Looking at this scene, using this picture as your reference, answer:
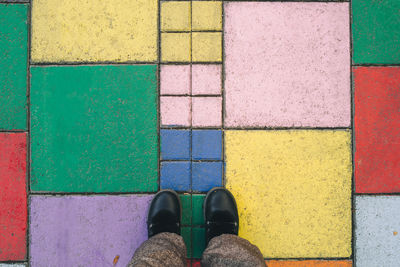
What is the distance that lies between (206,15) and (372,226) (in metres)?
1.46

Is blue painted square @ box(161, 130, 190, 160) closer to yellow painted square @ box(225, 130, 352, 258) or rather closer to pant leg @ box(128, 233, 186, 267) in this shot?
yellow painted square @ box(225, 130, 352, 258)

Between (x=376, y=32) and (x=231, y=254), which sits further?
(x=376, y=32)

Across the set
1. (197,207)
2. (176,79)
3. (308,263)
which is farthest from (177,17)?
(308,263)

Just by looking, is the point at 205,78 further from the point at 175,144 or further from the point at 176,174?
the point at 176,174

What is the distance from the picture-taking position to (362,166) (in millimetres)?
1473

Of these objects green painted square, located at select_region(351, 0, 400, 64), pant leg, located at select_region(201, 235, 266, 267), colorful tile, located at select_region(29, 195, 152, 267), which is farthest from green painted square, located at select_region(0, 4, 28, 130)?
green painted square, located at select_region(351, 0, 400, 64)

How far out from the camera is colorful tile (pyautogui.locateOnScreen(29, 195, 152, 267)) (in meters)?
1.46

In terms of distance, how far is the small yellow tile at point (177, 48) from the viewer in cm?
147

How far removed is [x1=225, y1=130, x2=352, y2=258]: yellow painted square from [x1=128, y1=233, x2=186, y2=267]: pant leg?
364mm

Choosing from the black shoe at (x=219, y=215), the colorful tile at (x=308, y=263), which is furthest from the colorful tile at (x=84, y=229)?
the colorful tile at (x=308, y=263)

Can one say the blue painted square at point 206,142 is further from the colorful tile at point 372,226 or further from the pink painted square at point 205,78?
the colorful tile at point 372,226

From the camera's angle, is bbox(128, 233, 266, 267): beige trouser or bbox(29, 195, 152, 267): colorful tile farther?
bbox(29, 195, 152, 267): colorful tile

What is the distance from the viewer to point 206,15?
4.82 feet

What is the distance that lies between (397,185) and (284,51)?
957 mm
